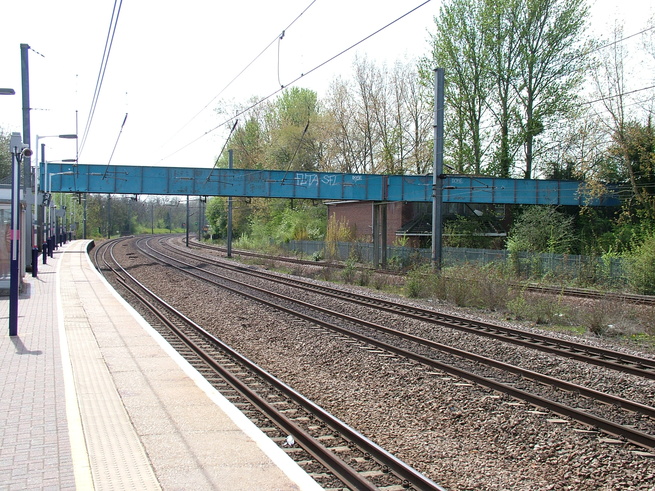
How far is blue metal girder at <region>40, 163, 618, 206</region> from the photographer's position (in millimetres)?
37500

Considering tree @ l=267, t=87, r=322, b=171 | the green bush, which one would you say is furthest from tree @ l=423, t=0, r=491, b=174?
the green bush

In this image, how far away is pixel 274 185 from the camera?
39.3 m

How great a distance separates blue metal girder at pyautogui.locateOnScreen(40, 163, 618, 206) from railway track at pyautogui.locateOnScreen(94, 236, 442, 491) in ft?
86.4

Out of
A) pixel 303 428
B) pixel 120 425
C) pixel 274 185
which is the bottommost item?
pixel 303 428

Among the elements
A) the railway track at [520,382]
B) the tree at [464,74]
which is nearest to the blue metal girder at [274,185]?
the tree at [464,74]

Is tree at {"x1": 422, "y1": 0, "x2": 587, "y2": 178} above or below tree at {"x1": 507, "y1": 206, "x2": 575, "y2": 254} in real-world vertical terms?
above

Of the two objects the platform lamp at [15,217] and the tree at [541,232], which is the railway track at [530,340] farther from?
the tree at [541,232]

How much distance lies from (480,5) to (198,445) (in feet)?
147

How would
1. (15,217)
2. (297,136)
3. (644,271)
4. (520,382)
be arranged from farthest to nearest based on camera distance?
(297,136) < (644,271) < (15,217) < (520,382)

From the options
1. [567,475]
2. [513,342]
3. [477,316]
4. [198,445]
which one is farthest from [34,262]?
[567,475]

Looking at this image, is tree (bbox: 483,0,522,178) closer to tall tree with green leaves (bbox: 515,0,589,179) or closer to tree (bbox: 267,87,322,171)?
tall tree with green leaves (bbox: 515,0,589,179)

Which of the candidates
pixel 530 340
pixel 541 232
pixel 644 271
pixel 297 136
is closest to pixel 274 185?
pixel 541 232

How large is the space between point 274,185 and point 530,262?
55.8ft

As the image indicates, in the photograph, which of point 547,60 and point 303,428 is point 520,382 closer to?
point 303,428
